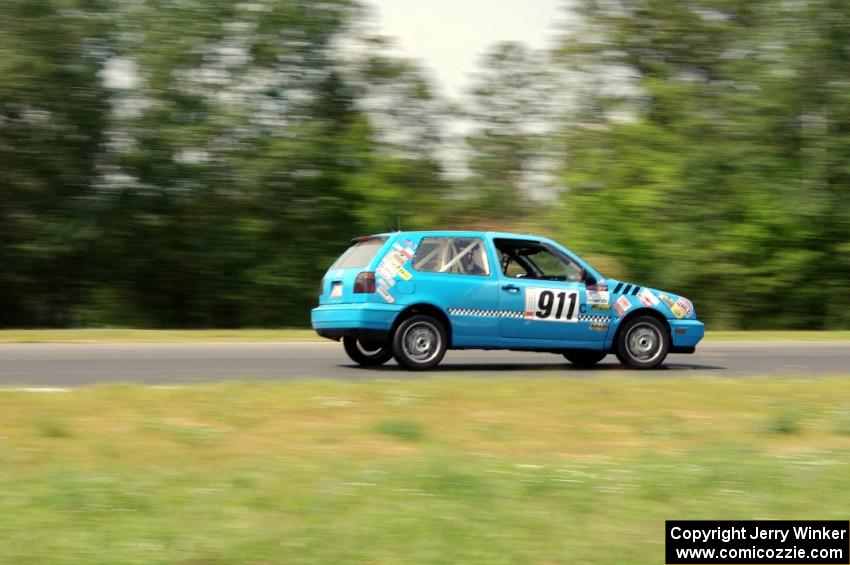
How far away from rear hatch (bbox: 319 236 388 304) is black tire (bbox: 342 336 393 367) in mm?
817

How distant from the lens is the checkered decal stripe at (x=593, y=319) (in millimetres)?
15428

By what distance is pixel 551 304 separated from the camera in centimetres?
1531

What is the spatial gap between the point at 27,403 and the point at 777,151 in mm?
27046

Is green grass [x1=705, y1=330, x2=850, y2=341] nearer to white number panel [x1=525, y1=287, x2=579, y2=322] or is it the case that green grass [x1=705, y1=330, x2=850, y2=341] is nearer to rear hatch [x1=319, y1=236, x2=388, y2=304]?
white number panel [x1=525, y1=287, x2=579, y2=322]

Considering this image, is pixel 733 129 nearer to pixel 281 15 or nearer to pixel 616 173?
pixel 616 173

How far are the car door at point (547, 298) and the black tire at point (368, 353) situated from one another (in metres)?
1.77

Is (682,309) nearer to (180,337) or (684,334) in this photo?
(684,334)

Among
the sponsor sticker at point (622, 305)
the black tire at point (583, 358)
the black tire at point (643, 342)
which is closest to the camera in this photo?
the sponsor sticker at point (622, 305)

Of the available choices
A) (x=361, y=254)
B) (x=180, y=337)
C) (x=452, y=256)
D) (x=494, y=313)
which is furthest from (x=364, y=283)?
(x=180, y=337)

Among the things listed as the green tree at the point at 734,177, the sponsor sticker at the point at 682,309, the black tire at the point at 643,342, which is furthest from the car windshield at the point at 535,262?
the green tree at the point at 734,177

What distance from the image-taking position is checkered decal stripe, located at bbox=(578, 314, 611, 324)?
15.4m

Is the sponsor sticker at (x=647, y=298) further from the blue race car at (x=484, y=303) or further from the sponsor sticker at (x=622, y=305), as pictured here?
the sponsor sticker at (x=622, y=305)
